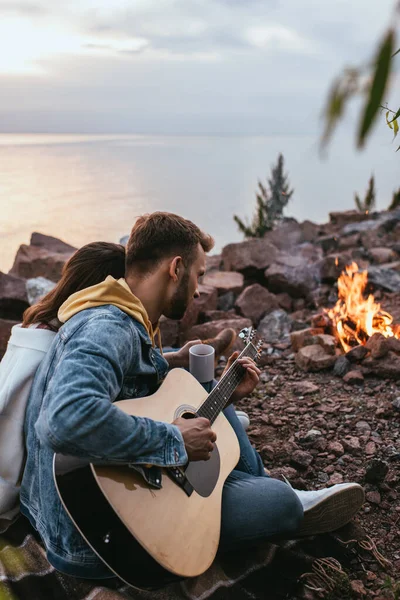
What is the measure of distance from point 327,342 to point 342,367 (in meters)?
0.29

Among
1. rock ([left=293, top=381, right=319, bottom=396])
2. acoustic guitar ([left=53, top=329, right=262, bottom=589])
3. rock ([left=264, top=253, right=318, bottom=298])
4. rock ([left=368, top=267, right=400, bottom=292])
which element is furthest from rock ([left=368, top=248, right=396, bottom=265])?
acoustic guitar ([left=53, top=329, right=262, bottom=589])

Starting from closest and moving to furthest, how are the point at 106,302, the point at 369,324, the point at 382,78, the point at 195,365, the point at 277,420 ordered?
the point at 382,78, the point at 106,302, the point at 195,365, the point at 277,420, the point at 369,324

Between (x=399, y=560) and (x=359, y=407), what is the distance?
124 cm

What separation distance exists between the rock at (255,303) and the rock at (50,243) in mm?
2381

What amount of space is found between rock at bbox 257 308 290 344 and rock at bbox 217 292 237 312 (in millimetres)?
440

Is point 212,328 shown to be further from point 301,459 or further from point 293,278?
point 301,459

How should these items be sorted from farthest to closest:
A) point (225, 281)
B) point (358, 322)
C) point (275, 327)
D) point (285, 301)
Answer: point (225, 281)
point (285, 301)
point (275, 327)
point (358, 322)

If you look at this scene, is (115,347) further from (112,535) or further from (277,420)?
(277,420)

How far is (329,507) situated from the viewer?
6.91 feet

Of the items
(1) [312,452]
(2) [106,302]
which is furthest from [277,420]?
(2) [106,302]

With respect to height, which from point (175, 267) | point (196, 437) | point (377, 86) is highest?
A: point (377, 86)

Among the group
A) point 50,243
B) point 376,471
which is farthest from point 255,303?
point 50,243

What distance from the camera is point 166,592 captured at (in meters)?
1.83

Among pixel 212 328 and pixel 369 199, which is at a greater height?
pixel 369 199
